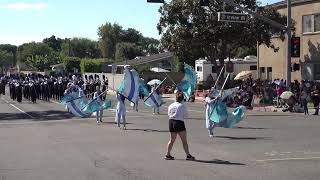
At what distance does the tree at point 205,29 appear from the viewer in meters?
44.0

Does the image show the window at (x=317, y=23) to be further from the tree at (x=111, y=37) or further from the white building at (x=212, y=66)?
the tree at (x=111, y=37)

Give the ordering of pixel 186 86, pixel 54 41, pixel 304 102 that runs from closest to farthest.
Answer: pixel 186 86
pixel 304 102
pixel 54 41

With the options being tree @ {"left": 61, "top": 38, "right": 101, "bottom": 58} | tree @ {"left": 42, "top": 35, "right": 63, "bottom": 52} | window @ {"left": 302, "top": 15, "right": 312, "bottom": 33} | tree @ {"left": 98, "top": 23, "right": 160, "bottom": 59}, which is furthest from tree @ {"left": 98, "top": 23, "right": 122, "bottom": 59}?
window @ {"left": 302, "top": 15, "right": 312, "bottom": 33}

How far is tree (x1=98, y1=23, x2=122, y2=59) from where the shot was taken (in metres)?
129

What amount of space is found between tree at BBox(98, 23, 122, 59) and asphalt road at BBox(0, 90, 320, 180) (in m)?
106

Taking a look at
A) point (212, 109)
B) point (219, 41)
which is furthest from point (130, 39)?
point (212, 109)

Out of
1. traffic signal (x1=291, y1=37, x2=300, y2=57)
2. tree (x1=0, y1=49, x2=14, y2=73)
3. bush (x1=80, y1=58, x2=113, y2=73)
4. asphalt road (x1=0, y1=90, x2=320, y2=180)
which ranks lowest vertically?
asphalt road (x1=0, y1=90, x2=320, y2=180)

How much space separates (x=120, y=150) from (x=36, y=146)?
2.67m

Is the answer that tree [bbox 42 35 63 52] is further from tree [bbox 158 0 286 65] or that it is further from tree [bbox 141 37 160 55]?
tree [bbox 158 0 286 65]

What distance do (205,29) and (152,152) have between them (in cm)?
3010

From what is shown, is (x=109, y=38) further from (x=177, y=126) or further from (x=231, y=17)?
(x=177, y=126)

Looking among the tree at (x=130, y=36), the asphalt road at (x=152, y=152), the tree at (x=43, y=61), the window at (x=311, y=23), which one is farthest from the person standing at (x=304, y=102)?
the tree at (x=43, y=61)

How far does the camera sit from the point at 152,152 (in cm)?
1477

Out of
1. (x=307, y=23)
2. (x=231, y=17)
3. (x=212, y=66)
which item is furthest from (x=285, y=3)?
(x=212, y=66)
